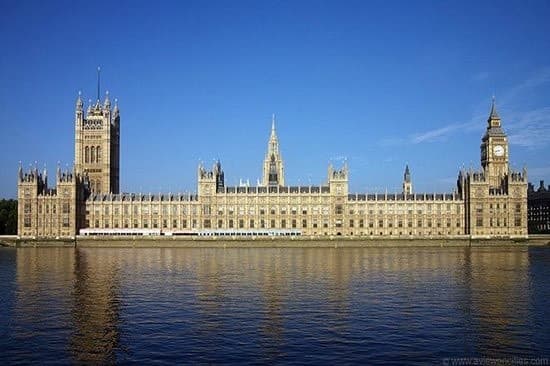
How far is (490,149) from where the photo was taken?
525 ft

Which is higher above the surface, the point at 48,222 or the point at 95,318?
the point at 48,222

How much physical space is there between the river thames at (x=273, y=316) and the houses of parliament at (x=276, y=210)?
8092 cm

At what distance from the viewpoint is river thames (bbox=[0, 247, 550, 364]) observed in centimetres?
3117

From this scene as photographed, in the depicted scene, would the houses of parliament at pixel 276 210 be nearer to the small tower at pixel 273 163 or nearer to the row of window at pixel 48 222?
the row of window at pixel 48 222

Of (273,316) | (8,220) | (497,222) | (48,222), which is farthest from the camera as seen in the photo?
(8,220)

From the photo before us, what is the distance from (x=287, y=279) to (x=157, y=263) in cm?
2864

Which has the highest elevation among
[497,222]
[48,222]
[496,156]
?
[496,156]

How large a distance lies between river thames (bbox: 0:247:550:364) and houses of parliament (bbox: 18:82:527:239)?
8092cm

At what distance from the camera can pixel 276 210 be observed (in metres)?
152

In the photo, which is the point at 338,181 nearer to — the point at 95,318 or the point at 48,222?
the point at 48,222

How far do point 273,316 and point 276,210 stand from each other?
366ft

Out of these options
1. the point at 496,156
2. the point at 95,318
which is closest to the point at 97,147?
the point at 496,156

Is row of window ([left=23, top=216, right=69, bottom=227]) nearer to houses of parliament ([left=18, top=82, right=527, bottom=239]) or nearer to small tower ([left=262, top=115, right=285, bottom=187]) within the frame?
houses of parliament ([left=18, top=82, right=527, bottom=239])

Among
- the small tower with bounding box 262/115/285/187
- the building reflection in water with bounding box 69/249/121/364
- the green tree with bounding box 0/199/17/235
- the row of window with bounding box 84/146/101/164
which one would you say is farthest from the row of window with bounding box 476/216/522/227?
the green tree with bounding box 0/199/17/235
